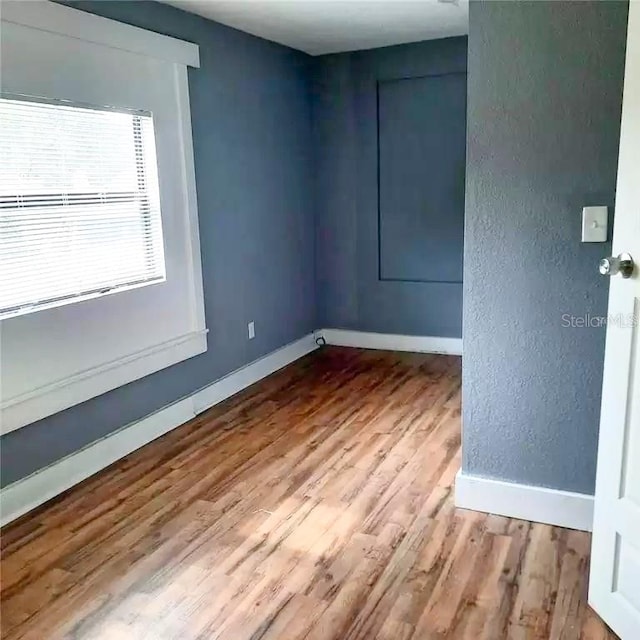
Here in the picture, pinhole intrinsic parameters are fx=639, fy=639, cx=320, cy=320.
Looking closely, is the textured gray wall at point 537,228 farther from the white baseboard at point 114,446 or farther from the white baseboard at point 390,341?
the white baseboard at point 390,341

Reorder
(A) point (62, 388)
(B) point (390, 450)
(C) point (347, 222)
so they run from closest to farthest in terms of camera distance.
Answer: (A) point (62, 388) → (B) point (390, 450) → (C) point (347, 222)

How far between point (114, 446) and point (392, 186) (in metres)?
2.73

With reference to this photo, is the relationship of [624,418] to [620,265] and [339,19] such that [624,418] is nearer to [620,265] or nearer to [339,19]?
[620,265]

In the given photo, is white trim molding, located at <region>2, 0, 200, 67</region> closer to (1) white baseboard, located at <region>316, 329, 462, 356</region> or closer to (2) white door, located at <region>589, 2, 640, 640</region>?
(2) white door, located at <region>589, 2, 640, 640</region>

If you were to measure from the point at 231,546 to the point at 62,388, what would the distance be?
1.05 metres

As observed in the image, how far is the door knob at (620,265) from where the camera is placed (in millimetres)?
1641

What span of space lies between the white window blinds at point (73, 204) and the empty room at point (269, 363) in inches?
0.4

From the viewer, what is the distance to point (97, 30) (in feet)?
9.29

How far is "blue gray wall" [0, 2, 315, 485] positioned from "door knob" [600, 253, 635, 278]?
2288mm

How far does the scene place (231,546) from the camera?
236 centimetres

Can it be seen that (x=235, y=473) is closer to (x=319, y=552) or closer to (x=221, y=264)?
(x=319, y=552)

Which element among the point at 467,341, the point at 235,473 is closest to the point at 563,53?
the point at 467,341

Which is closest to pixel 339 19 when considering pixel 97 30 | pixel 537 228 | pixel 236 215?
pixel 236 215

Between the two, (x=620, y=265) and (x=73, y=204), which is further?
(x=73, y=204)
